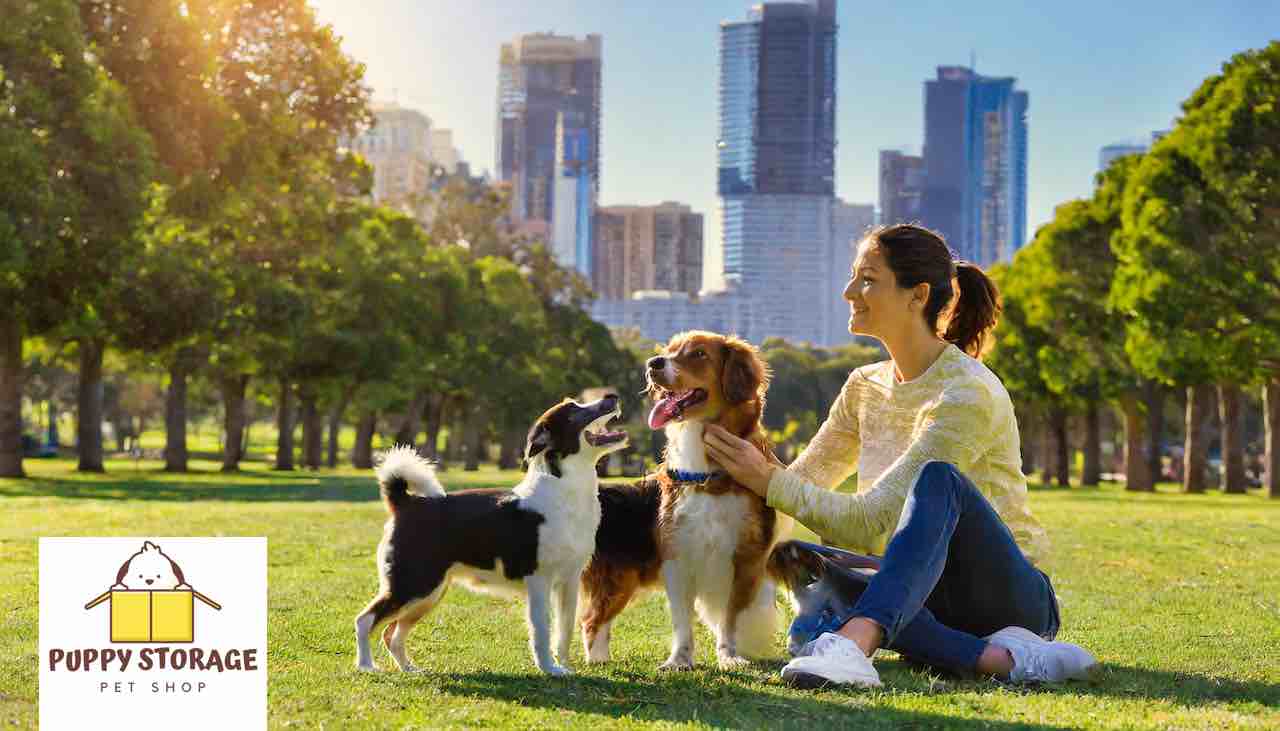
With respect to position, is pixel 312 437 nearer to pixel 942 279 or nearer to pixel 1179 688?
pixel 942 279

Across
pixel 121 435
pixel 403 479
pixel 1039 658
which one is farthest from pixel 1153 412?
pixel 121 435

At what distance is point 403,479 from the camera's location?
671 cm

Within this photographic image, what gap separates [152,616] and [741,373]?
117 inches

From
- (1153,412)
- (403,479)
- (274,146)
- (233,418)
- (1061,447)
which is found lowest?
(1061,447)

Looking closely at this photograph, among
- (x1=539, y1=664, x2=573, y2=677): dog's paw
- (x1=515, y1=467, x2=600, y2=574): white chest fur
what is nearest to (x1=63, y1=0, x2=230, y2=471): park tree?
(x1=515, y1=467, x2=600, y2=574): white chest fur

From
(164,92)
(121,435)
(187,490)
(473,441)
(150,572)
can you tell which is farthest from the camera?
(121,435)

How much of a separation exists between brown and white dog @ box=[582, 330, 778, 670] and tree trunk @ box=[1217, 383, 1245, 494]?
1478 inches

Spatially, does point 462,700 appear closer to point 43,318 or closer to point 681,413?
point 681,413

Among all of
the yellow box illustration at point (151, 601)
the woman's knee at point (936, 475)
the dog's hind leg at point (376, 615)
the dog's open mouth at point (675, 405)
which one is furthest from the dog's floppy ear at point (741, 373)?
the yellow box illustration at point (151, 601)

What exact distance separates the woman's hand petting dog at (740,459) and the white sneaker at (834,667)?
923mm

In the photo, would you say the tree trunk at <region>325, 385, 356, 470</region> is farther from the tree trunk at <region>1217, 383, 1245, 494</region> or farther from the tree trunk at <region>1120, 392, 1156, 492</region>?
the tree trunk at <region>1217, 383, 1245, 494</region>

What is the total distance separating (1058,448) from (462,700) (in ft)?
174

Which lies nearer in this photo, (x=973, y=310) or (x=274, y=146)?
(x=973, y=310)

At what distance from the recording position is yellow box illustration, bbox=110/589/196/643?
5.53m
